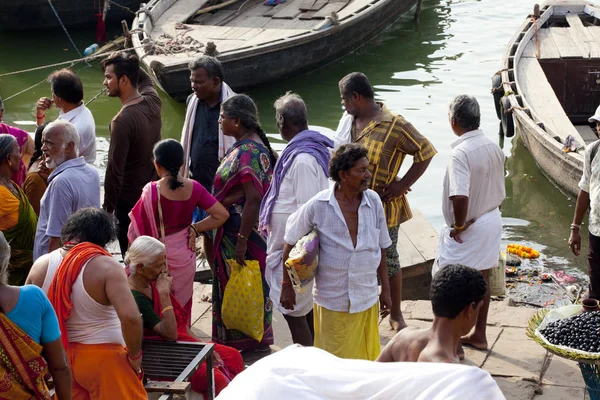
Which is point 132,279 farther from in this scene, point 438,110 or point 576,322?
point 438,110

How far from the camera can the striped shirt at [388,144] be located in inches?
205

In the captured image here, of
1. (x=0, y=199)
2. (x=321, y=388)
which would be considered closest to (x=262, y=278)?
(x=0, y=199)

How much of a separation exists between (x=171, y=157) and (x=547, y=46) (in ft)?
29.3

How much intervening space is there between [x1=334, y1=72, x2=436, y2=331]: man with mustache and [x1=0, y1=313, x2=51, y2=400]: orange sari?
2.51 meters

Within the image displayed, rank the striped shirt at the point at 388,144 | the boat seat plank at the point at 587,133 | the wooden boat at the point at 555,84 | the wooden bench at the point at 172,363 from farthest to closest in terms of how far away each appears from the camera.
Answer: the boat seat plank at the point at 587,133 → the wooden boat at the point at 555,84 → the striped shirt at the point at 388,144 → the wooden bench at the point at 172,363

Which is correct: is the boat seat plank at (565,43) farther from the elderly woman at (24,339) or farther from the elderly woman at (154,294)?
the elderly woman at (24,339)

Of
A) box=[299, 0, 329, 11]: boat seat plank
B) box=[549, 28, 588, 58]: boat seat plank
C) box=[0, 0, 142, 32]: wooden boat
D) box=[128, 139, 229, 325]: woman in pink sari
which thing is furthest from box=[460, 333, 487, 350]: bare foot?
box=[0, 0, 142, 32]: wooden boat

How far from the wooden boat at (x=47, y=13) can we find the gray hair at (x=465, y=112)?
42.8ft

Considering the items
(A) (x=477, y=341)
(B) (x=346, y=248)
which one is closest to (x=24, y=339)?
(B) (x=346, y=248)

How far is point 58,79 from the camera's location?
568 cm

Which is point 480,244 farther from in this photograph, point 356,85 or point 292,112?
point 292,112

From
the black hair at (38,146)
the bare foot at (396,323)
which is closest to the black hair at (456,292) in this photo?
the bare foot at (396,323)

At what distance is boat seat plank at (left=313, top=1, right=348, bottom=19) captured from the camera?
557 inches

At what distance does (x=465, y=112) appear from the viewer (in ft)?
16.2
